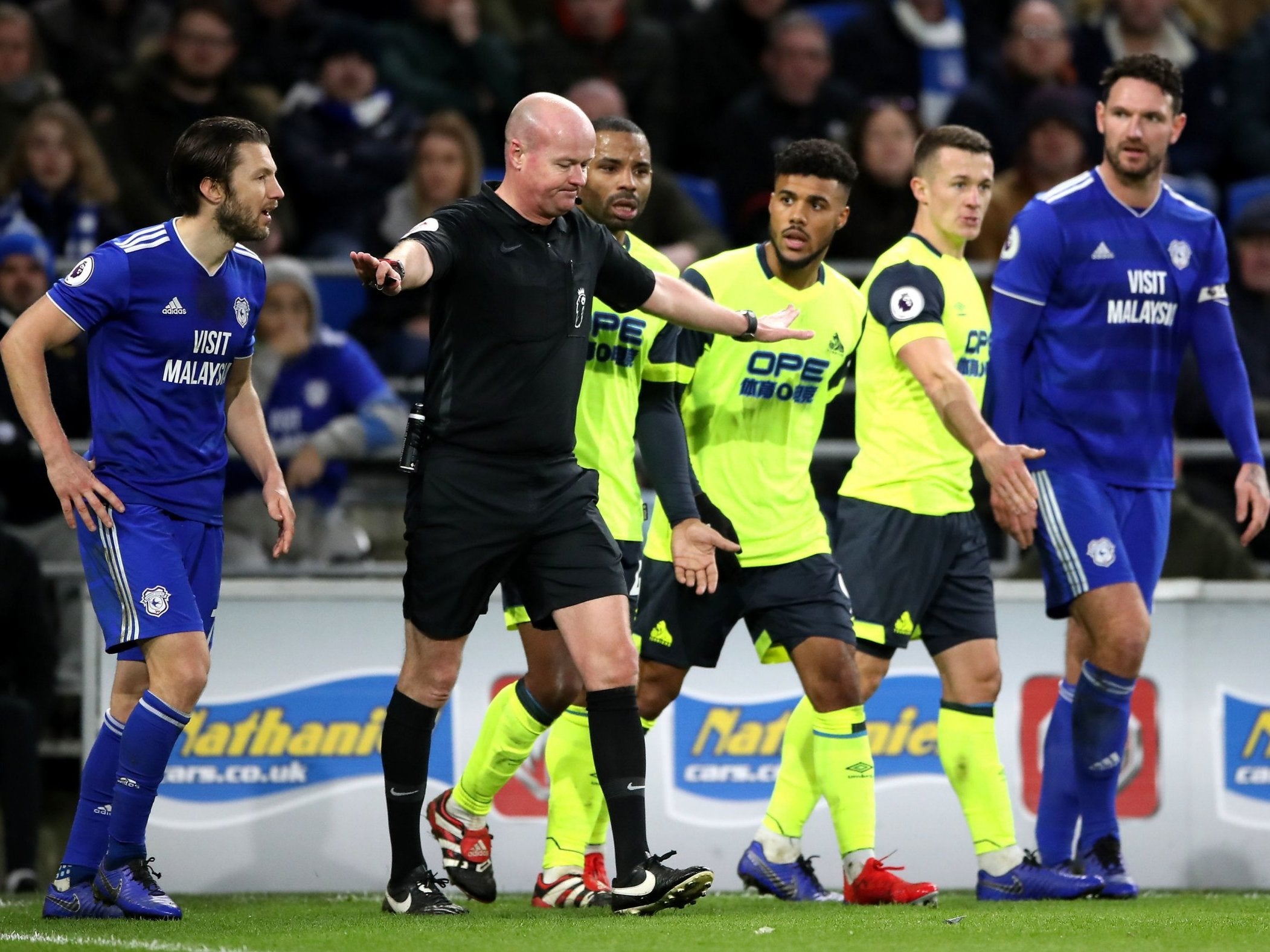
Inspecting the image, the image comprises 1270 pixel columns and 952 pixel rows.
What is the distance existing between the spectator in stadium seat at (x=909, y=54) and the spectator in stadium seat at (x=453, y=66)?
2064 mm

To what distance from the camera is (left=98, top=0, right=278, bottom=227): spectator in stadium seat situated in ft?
33.6

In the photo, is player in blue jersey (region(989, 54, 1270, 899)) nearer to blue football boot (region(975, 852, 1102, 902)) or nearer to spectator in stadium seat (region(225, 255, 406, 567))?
blue football boot (region(975, 852, 1102, 902))

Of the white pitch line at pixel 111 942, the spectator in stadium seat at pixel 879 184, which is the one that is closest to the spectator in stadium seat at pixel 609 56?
the spectator in stadium seat at pixel 879 184

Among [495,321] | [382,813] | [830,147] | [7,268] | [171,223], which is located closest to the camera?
[495,321]

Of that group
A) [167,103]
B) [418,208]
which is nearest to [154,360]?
[418,208]

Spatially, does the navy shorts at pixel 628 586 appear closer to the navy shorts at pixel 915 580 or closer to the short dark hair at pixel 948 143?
the navy shorts at pixel 915 580

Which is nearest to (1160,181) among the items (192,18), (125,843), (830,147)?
(830,147)

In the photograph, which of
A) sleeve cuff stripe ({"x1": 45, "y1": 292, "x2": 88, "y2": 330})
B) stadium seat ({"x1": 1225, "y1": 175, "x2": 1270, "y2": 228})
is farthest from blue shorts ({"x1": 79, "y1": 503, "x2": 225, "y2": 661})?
stadium seat ({"x1": 1225, "y1": 175, "x2": 1270, "y2": 228})

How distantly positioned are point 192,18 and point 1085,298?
570 cm

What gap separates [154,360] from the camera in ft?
Result: 18.7

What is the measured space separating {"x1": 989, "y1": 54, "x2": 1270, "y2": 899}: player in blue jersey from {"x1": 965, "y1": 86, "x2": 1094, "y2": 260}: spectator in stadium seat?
3.44m

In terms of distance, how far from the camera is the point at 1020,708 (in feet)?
25.3

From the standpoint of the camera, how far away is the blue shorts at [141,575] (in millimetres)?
5570

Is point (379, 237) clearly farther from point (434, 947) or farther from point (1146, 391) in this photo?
point (434, 947)
